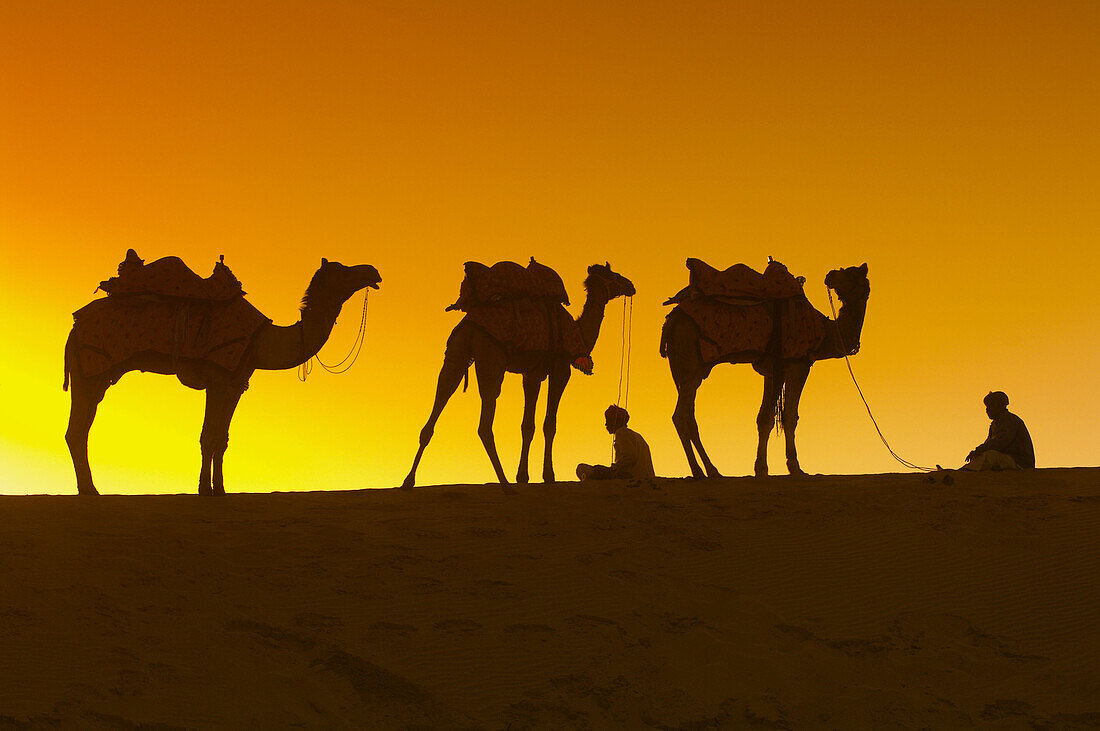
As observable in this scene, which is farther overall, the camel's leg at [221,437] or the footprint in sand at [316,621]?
the camel's leg at [221,437]

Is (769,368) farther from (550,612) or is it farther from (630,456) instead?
(550,612)

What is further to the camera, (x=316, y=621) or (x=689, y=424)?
(x=689, y=424)

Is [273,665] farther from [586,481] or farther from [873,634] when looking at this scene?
[586,481]

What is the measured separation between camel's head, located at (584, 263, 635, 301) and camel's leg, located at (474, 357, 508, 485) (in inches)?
90.8

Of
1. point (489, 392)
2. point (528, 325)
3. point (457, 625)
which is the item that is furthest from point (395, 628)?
point (528, 325)

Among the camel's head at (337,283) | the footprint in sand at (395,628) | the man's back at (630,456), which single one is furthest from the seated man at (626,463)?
the footprint in sand at (395,628)

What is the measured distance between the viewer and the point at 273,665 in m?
8.64

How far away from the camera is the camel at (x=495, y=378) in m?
15.1

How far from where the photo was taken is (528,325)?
15.4 metres

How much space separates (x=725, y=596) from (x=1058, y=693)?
99.7 inches

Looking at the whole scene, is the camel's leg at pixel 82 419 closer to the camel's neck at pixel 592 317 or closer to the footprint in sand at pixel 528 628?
the camel's neck at pixel 592 317

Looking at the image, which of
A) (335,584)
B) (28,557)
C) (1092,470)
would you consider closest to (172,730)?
(335,584)

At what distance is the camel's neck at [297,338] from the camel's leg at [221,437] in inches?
24.1

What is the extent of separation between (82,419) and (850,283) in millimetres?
9301
